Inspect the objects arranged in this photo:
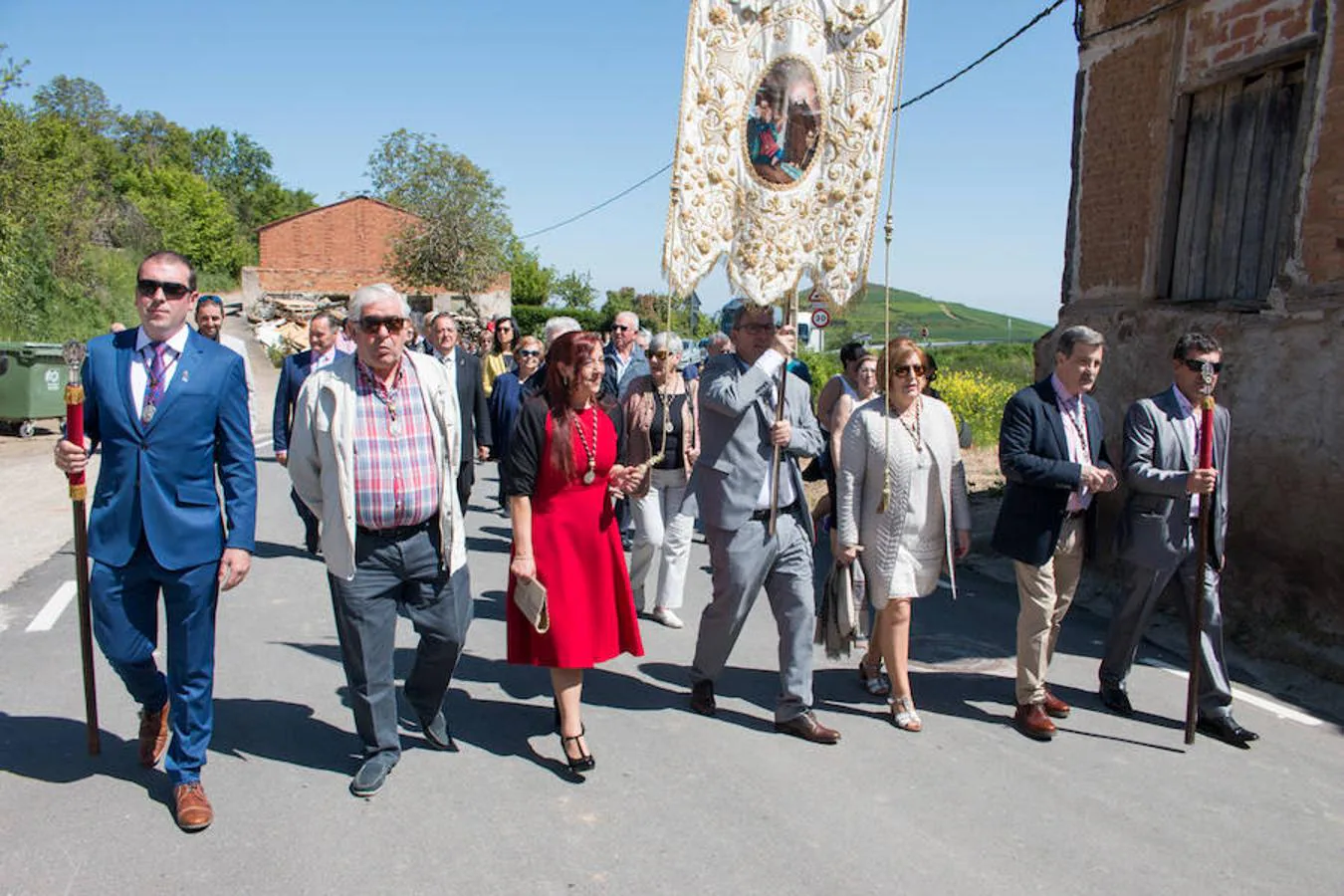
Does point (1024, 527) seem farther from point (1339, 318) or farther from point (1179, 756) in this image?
point (1339, 318)

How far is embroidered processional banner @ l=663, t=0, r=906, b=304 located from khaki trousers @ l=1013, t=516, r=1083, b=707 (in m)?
1.62

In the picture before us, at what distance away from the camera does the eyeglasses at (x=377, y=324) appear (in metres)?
3.93

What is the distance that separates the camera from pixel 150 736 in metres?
4.14

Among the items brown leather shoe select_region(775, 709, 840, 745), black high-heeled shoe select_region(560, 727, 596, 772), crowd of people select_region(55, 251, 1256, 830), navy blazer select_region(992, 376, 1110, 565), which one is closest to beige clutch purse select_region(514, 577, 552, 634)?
crowd of people select_region(55, 251, 1256, 830)

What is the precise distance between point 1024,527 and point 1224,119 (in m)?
4.39

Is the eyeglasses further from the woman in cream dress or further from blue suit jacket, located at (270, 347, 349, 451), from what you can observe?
blue suit jacket, located at (270, 347, 349, 451)

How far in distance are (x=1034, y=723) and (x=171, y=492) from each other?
3.89 metres

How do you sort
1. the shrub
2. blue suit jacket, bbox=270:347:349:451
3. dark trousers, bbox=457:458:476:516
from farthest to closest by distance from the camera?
the shrub, blue suit jacket, bbox=270:347:349:451, dark trousers, bbox=457:458:476:516

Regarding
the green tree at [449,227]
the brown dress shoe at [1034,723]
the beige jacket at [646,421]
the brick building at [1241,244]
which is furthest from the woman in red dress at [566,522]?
the green tree at [449,227]

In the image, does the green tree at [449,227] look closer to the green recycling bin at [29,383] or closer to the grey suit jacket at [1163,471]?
the green recycling bin at [29,383]

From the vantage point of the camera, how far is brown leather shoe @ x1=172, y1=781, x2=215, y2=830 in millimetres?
3648

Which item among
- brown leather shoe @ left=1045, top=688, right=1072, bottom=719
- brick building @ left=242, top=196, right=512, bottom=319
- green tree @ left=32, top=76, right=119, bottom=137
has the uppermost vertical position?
green tree @ left=32, top=76, right=119, bottom=137

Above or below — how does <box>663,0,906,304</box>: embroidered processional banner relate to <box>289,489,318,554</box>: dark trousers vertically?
above

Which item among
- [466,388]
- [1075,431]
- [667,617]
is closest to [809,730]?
[1075,431]
